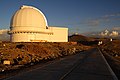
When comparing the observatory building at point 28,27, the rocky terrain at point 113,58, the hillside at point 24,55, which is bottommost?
the rocky terrain at point 113,58

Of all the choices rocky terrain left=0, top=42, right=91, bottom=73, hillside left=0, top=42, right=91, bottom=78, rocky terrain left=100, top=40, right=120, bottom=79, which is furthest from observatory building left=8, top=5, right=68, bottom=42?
hillside left=0, top=42, right=91, bottom=78

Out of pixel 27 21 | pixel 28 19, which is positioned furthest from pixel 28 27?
pixel 28 19

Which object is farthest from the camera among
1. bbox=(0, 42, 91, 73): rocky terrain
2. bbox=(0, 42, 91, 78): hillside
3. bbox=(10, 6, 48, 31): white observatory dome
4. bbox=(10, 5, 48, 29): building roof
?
bbox=(10, 5, 48, 29): building roof

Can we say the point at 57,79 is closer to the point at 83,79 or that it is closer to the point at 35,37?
the point at 83,79

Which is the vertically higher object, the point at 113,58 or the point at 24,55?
the point at 24,55

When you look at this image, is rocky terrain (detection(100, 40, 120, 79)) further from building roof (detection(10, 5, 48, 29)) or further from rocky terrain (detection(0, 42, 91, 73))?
building roof (detection(10, 5, 48, 29))

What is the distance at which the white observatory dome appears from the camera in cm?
6831

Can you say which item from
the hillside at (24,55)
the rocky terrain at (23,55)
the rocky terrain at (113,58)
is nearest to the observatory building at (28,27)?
the rocky terrain at (113,58)

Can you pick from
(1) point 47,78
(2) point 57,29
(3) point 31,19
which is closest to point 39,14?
(3) point 31,19

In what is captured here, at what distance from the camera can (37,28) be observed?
68312mm

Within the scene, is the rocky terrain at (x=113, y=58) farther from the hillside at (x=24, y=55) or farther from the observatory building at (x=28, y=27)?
the observatory building at (x=28, y=27)

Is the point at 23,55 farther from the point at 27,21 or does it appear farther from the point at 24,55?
the point at 27,21

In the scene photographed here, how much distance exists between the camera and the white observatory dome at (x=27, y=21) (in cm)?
6831

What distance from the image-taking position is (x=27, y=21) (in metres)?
68.4
